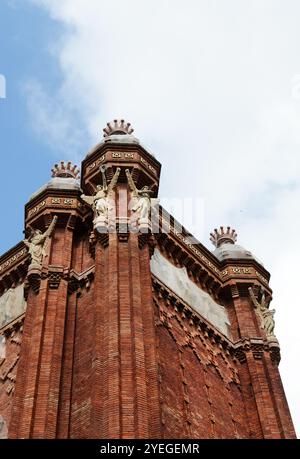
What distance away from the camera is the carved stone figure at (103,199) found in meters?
16.2

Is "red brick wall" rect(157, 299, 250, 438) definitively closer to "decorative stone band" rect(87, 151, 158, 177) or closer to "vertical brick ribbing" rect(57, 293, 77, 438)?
"vertical brick ribbing" rect(57, 293, 77, 438)

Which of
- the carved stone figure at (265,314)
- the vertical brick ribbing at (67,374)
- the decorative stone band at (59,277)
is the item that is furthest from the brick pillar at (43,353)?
→ the carved stone figure at (265,314)

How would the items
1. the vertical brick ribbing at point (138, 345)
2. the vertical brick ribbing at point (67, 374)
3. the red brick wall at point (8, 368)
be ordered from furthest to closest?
→ the red brick wall at point (8, 368)
the vertical brick ribbing at point (67, 374)
the vertical brick ribbing at point (138, 345)

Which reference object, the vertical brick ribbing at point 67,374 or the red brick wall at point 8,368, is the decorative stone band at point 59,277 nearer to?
the vertical brick ribbing at point 67,374

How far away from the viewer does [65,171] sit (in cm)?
2105

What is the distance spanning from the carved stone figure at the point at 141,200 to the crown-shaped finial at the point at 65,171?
403cm

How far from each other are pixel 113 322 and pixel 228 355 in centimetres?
585

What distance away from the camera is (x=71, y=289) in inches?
637

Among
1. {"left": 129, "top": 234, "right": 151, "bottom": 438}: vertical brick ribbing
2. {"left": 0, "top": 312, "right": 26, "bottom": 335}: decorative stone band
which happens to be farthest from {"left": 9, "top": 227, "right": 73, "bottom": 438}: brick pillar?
{"left": 129, "top": 234, "right": 151, "bottom": 438}: vertical brick ribbing

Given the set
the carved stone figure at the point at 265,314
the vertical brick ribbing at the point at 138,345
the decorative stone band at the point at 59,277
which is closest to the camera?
the vertical brick ribbing at the point at 138,345
